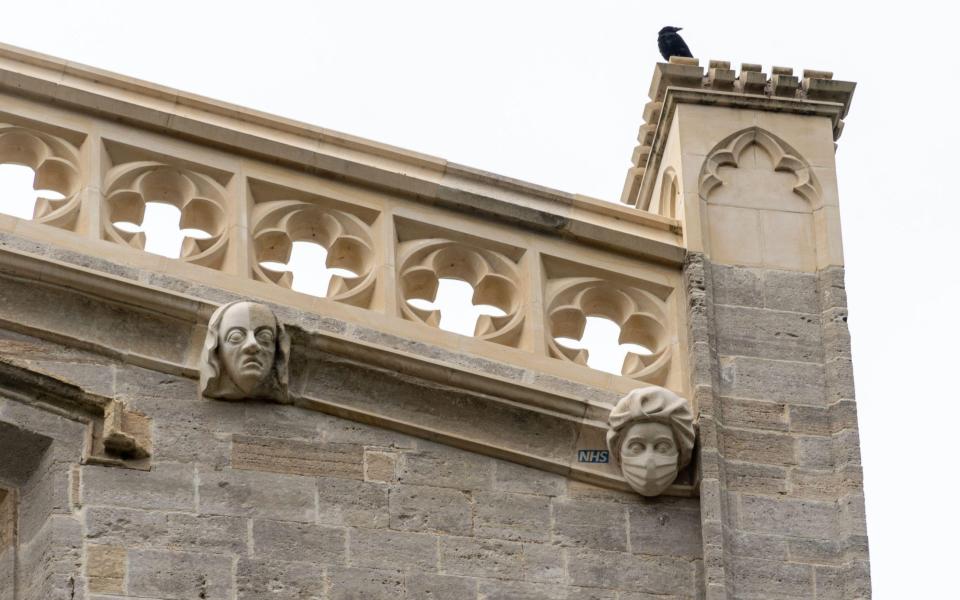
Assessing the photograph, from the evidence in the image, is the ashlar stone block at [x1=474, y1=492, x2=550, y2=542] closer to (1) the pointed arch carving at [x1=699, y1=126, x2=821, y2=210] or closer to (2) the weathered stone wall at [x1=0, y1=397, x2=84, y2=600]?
(2) the weathered stone wall at [x1=0, y1=397, x2=84, y2=600]

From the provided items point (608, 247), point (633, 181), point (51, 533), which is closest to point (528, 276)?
point (608, 247)

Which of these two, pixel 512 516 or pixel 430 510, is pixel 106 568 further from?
pixel 512 516

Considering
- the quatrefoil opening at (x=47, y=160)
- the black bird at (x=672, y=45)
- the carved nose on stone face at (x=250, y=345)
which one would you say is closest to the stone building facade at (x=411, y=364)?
the quatrefoil opening at (x=47, y=160)

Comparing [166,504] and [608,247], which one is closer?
[166,504]

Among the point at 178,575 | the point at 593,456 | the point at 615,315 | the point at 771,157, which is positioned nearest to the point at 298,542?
the point at 178,575

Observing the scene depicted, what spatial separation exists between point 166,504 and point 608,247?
2482mm

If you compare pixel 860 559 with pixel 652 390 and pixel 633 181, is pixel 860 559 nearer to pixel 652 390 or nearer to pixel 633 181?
pixel 652 390

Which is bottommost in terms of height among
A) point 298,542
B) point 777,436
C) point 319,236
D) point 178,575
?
point 178,575

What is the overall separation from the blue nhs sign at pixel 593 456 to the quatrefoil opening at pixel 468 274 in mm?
662

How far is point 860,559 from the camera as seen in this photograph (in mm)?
12859

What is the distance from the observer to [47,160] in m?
13.6

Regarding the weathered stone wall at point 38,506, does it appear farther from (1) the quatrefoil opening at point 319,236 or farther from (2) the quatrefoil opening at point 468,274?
(2) the quatrefoil opening at point 468,274

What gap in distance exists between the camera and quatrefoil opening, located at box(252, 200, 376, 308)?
13.6 m

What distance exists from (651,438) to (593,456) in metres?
0.26
